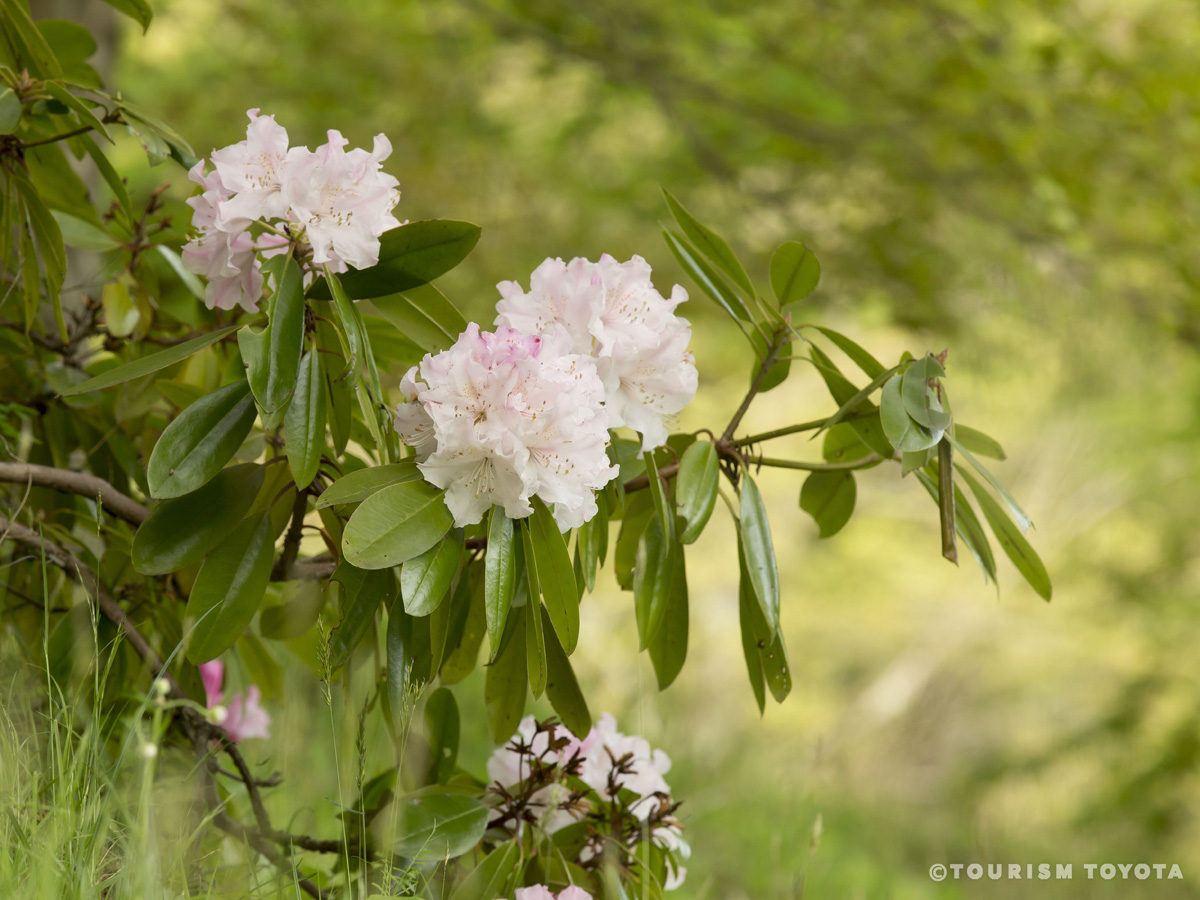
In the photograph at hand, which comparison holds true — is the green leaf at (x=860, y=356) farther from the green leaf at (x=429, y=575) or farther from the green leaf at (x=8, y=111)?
the green leaf at (x=8, y=111)

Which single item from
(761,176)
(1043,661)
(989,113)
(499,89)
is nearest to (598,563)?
(989,113)

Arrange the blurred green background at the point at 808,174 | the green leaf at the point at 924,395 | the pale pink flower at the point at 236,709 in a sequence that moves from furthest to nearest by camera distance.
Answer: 1. the blurred green background at the point at 808,174
2. the pale pink flower at the point at 236,709
3. the green leaf at the point at 924,395

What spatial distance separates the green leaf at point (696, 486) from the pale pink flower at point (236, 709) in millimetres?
705

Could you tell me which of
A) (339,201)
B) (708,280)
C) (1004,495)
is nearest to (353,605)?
(339,201)

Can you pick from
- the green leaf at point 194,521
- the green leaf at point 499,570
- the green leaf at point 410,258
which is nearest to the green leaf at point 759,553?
the green leaf at point 499,570

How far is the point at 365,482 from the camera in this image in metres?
0.69

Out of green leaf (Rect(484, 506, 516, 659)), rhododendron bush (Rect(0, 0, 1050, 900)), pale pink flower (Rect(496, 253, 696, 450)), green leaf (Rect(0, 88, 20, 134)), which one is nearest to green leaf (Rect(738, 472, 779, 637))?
rhododendron bush (Rect(0, 0, 1050, 900))

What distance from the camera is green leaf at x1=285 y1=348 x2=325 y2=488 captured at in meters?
0.73

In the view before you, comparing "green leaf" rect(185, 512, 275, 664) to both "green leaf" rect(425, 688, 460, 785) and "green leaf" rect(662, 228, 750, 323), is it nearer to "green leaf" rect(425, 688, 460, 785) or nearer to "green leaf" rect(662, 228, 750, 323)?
"green leaf" rect(425, 688, 460, 785)

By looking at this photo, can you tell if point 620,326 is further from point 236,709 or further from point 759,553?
point 236,709

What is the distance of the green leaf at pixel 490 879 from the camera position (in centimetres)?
81

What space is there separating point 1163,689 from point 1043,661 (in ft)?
6.79

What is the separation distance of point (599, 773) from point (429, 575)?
0.38 meters

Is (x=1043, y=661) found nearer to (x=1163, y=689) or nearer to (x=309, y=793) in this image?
(x=1163, y=689)
